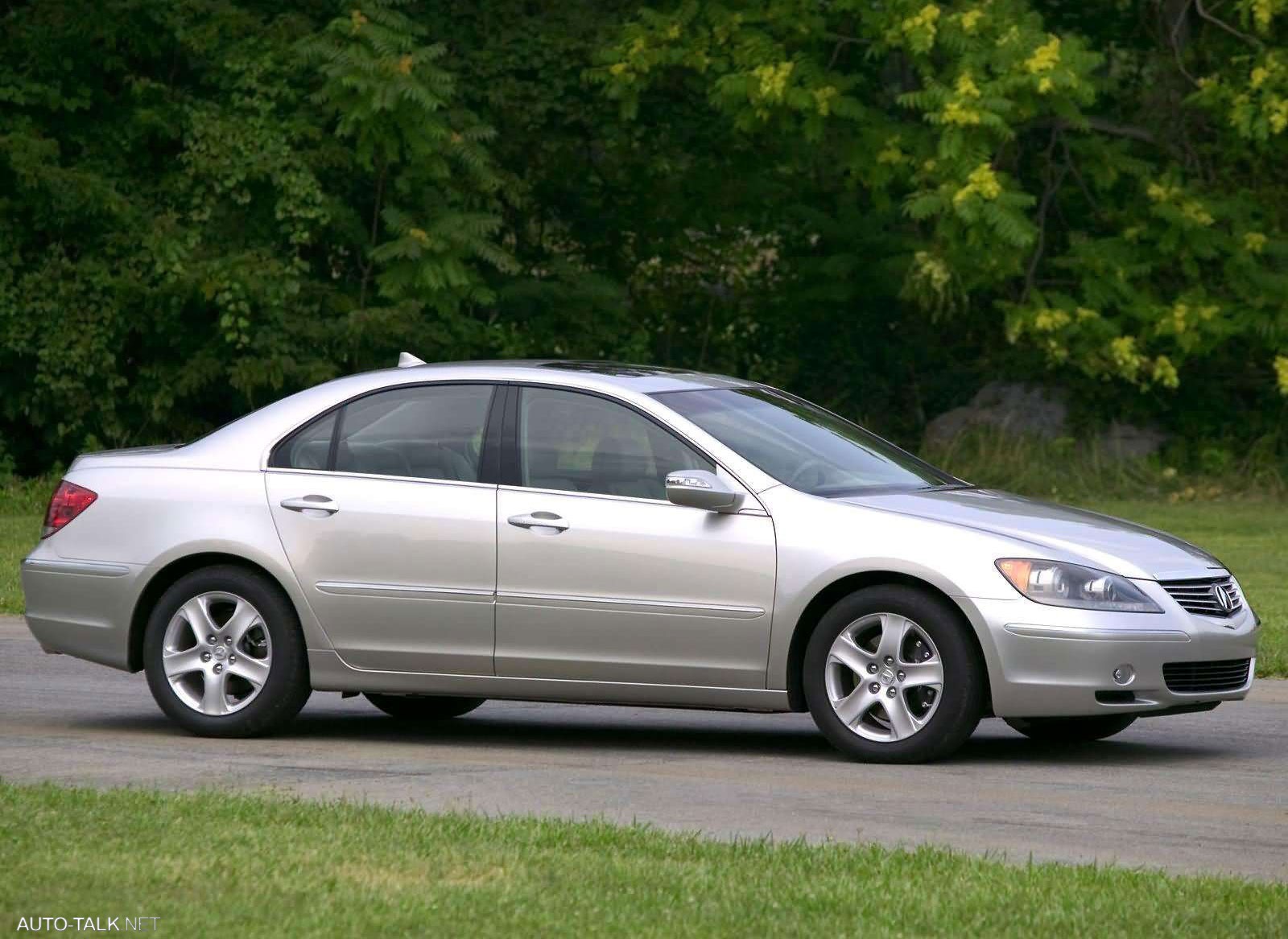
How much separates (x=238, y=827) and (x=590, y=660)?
2.47m

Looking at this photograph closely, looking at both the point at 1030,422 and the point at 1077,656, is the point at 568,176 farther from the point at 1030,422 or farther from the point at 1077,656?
the point at 1077,656

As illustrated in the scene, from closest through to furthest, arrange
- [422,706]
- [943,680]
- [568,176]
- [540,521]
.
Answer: [943,680] → [540,521] → [422,706] → [568,176]

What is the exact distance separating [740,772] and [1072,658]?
131 centimetres

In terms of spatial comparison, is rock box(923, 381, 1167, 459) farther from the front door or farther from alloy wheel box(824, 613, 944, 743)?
alloy wheel box(824, 613, 944, 743)

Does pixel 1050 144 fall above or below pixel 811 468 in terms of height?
above

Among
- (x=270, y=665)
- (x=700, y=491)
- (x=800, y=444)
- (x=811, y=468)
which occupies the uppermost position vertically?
(x=800, y=444)

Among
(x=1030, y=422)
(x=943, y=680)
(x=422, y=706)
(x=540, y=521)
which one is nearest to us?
(x=943, y=680)

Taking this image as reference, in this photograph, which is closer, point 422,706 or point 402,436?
point 402,436

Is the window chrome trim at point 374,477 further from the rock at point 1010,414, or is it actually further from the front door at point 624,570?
the rock at point 1010,414

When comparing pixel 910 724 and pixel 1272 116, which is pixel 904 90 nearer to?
pixel 1272 116

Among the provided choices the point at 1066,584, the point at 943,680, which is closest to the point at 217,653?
the point at 943,680

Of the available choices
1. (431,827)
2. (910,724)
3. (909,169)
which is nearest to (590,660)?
(910,724)

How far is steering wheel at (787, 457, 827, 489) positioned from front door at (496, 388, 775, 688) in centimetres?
26

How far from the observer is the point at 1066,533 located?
29.9 ft
